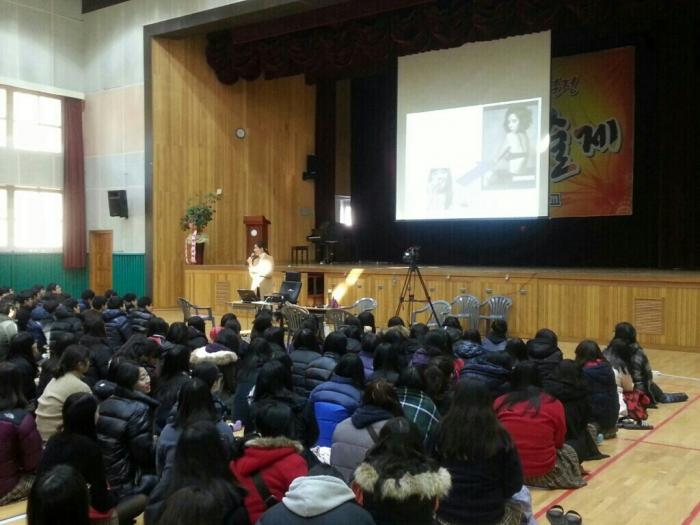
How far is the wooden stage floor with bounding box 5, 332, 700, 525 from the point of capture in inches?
149

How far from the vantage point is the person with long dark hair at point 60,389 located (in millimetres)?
4023

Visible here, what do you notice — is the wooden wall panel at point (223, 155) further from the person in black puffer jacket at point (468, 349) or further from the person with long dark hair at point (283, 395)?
the person with long dark hair at point (283, 395)

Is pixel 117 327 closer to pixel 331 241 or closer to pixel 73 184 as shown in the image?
pixel 331 241

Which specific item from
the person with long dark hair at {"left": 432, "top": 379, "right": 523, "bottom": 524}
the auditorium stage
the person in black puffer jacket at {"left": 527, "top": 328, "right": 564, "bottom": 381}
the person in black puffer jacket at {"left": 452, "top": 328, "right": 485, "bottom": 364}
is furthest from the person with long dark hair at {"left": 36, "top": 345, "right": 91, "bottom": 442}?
the auditorium stage

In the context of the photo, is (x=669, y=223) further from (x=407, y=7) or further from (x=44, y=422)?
(x=44, y=422)

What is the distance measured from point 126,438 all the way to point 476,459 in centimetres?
179

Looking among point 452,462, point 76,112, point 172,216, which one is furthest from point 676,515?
point 76,112

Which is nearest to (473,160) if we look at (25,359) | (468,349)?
(468,349)

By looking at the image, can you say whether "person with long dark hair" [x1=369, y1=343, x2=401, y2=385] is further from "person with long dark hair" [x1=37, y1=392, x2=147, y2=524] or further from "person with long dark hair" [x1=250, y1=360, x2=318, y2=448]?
"person with long dark hair" [x1=37, y1=392, x2=147, y2=524]

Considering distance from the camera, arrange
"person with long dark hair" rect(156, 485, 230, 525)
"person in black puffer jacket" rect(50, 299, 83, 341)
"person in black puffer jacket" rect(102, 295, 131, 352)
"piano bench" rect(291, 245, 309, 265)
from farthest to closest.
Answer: "piano bench" rect(291, 245, 309, 265) → "person in black puffer jacket" rect(102, 295, 131, 352) → "person in black puffer jacket" rect(50, 299, 83, 341) → "person with long dark hair" rect(156, 485, 230, 525)

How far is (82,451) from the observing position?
282 centimetres

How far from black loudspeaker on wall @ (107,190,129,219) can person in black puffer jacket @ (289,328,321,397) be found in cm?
1037

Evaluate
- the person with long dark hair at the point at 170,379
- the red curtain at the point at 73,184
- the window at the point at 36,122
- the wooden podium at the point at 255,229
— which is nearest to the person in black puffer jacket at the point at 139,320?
the person with long dark hair at the point at 170,379

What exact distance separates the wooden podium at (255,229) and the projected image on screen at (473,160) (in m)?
3.38
